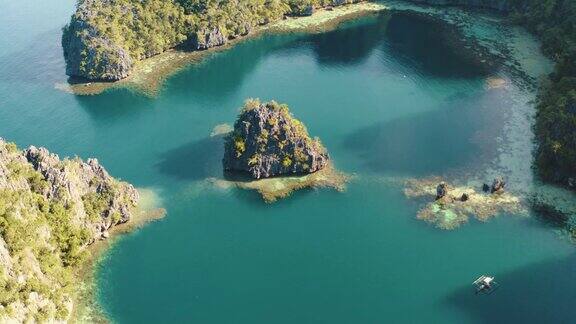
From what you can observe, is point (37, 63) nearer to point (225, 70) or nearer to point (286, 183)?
point (225, 70)

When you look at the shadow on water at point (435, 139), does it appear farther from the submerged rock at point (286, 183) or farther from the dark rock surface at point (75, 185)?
the dark rock surface at point (75, 185)

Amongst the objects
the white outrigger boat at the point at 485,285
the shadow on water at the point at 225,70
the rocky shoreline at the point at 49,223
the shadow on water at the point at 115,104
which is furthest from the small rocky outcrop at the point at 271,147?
the shadow on water at the point at 115,104

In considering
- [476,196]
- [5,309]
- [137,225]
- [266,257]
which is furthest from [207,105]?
[5,309]

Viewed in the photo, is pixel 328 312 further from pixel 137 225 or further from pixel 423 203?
pixel 137 225

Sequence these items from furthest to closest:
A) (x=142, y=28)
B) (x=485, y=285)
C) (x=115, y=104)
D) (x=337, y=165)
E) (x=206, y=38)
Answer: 1. (x=206, y=38)
2. (x=142, y=28)
3. (x=115, y=104)
4. (x=337, y=165)
5. (x=485, y=285)

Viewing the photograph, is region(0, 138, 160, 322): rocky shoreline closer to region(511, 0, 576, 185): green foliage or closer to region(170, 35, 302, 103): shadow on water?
region(170, 35, 302, 103): shadow on water

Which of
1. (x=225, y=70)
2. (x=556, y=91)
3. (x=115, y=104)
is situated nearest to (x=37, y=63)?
(x=115, y=104)

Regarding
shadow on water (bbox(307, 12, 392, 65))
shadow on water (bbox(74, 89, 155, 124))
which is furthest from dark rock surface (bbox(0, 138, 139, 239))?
shadow on water (bbox(307, 12, 392, 65))
